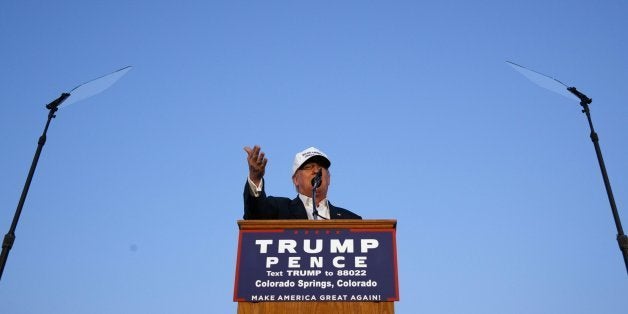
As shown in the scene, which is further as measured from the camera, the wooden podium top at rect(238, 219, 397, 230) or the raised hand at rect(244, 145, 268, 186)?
the raised hand at rect(244, 145, 268, 186)

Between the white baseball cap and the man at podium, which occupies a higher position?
the white baseball cap

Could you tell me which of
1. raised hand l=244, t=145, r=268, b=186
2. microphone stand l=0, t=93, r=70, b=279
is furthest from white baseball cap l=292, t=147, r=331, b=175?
microphone stand l=0, t=93, r=70, b=279

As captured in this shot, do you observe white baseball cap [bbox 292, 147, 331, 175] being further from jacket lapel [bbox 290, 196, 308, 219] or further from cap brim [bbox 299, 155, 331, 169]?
jacket lapel [bbox 290, 196, 308, 219]

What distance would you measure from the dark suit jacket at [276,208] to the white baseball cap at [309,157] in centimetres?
46

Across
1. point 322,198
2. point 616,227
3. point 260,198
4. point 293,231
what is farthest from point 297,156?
point 616,227

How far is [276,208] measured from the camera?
5234mm

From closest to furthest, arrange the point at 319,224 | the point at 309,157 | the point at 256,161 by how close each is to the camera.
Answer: the point at 319,224 < the point at 256,161 < the point at 309,157

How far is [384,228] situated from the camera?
336cm

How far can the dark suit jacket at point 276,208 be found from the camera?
4633 millimetres

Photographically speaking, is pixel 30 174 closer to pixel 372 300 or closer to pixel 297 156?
pixel 297 156

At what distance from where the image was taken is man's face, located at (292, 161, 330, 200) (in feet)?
19.6

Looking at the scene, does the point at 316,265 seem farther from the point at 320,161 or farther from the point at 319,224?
the point at 320,161

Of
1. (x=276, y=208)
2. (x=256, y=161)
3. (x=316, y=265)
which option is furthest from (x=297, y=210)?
(x=316, y=265)

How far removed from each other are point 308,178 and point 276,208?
92cm
